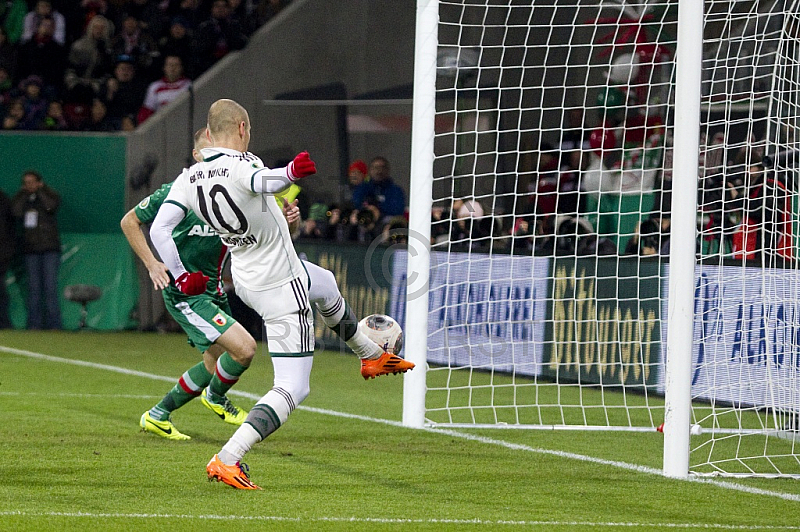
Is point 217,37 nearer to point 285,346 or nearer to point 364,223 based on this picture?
A: point 364,223

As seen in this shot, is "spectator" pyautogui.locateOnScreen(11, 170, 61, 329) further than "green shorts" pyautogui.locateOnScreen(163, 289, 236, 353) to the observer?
Yes

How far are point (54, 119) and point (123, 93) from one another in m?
1.14

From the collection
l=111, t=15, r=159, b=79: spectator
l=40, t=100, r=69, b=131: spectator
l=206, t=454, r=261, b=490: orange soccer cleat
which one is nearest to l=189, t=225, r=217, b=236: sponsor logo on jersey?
l=206, t=454, r=261, b=490: orange soccer cleat

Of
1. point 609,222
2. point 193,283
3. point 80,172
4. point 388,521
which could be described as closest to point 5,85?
point 80,172

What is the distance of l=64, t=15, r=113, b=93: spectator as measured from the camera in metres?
19.2

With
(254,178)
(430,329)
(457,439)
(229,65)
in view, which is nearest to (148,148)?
(229,65)

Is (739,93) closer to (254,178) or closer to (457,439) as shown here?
(457,439)

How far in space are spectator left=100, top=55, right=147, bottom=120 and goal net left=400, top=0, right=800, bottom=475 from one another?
7994 millimetres

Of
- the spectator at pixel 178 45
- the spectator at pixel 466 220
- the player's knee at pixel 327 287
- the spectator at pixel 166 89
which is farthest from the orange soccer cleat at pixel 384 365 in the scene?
the spectator at pixel 178 45

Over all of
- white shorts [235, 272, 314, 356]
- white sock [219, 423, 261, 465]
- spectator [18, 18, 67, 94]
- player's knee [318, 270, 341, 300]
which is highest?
spectator [18, 18, 67, 94]

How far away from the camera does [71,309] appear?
17.5 m

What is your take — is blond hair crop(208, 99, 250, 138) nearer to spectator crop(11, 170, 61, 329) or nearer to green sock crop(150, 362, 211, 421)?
green sock crop(150, 362, 211, 421)

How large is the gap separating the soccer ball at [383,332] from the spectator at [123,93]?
12.5 m

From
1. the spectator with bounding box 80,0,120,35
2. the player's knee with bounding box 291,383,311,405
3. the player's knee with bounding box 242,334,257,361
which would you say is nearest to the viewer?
the player's knee with bounding box 291,383,311,405
